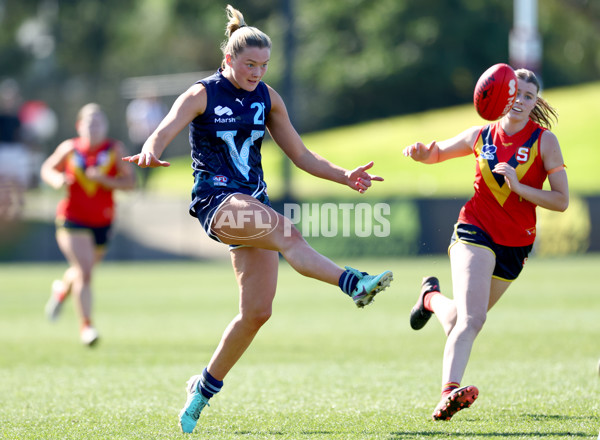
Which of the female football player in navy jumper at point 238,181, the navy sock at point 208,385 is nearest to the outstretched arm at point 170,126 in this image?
the female football player in navy jumper at point 238,181

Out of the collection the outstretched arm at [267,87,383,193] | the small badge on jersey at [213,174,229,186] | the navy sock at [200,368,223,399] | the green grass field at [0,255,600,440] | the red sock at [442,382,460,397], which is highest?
the outstretched arm at [267,87,383,193]

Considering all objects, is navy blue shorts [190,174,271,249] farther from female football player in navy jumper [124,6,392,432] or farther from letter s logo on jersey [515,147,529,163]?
letter s logo on jersey [515,147,529,163]

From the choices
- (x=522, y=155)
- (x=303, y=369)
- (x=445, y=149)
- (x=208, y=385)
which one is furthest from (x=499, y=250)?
(x=303, y=369)

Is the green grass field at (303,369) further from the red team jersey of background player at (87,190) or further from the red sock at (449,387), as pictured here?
the red team jersey of background player at (87,190)

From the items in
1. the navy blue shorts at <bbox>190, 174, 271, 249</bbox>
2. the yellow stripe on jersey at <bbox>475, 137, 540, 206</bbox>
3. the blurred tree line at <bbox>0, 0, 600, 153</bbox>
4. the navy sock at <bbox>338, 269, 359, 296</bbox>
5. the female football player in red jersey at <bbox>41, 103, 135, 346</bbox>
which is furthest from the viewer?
the blurred tree line at <bbox>0, 0, 600, 153</bbox>

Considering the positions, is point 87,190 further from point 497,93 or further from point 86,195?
point 497,93

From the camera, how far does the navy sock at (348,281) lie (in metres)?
4.88

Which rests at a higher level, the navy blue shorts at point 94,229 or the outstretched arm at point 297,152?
the outstretched arm at point 297,152

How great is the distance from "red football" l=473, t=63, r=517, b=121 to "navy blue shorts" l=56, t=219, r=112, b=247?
5.30 metres

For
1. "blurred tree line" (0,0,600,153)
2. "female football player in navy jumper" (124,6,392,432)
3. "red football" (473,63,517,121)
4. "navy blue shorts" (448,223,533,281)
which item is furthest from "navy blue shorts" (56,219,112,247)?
"blurred tree line" (0,0,600,153)

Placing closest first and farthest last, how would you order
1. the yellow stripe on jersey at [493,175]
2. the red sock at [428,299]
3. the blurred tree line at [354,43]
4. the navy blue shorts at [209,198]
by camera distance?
the navy blue shorts at [209,198] < the yellow stripe on jersey at [493,175] < the red sock at [428,299] < the blurred tree line at [354,43]

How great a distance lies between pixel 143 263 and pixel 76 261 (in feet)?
43.2

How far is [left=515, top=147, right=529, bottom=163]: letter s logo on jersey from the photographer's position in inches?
221

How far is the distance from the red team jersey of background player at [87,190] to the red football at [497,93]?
5291mm
